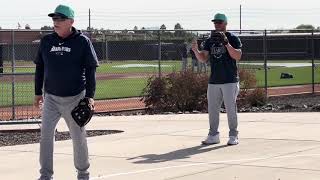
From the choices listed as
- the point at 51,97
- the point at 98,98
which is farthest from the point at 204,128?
the point at 98,98

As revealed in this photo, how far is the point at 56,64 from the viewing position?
24.9ft

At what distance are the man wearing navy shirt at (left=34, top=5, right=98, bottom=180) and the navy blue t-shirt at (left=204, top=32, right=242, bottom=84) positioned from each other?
3.74 meters

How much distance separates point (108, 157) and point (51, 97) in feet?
8.24

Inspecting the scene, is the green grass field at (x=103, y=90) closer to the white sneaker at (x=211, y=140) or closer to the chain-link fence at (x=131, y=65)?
the chain-link fence at (x=131, y=65)

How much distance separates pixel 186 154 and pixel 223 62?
1.71 m

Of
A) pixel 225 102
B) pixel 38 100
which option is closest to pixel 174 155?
pixel 225 102

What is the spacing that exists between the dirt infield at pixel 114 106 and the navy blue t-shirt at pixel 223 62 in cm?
410

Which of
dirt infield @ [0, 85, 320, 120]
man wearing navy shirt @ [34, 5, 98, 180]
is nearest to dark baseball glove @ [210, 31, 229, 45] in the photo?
man wearing navy shirt @ [34, 5, 98, 180]

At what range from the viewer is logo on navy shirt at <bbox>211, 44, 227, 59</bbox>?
11.0 m

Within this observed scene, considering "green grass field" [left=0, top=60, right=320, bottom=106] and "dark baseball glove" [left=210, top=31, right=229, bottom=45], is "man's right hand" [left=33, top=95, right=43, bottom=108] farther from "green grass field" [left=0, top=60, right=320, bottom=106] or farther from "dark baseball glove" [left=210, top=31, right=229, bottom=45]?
→ "green grass field" [left=0, top=60, right=320, bottom=106]

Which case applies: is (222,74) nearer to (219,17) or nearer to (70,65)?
(219,17)

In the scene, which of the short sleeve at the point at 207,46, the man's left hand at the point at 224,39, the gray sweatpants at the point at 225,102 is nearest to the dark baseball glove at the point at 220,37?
the man's left hand at the point at 224,39

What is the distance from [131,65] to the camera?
45312 mm

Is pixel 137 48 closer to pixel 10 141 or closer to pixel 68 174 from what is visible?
pixel 10 141
